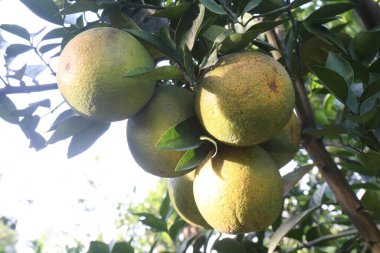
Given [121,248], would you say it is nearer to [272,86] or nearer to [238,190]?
[238,190]

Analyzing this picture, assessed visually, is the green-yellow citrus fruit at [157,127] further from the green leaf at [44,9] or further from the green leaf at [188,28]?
the green leaf at [44,9]

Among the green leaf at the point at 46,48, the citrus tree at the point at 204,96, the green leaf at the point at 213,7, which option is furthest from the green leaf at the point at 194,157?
the green leaf at the point at 46,48

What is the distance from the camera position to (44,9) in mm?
1043

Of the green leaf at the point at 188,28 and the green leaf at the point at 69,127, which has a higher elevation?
the green leaf at the point at 188,28

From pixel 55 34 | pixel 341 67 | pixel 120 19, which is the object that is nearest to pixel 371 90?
pixel 341 67

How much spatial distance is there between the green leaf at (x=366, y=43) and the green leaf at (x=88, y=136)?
21.7 inches

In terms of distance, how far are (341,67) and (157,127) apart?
38cm

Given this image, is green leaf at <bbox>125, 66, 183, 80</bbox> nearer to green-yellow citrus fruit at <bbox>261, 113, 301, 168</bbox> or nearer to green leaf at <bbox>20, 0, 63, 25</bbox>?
green-yellow citrus fruit at <bbox>261, 113, 301, 168</bbox>

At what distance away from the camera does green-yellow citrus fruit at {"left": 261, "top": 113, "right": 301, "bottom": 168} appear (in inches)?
Result: 36.9

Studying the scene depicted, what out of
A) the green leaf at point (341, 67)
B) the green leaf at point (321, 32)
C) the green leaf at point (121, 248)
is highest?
the green leaf at point (321, 32)

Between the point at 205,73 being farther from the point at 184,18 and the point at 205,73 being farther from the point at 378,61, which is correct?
the point at 378,61

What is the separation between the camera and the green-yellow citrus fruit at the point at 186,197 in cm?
98

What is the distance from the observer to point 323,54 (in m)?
1.19

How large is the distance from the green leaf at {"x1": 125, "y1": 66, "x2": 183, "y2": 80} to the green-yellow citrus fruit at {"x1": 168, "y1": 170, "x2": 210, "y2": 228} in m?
0.22
